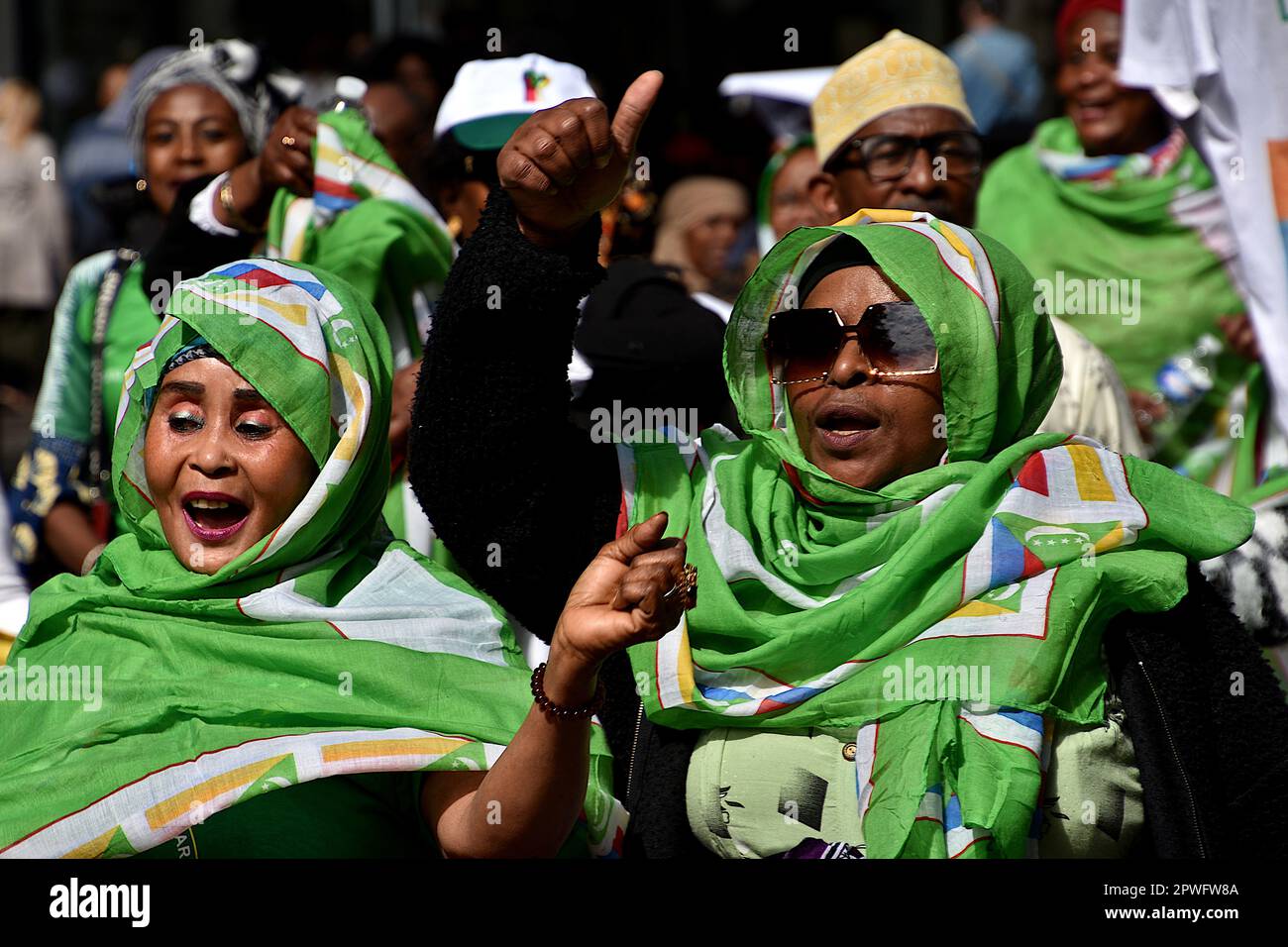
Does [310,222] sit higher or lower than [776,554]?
higher

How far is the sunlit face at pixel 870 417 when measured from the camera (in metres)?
2.88

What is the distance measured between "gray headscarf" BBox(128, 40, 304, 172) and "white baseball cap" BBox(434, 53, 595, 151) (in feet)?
1.88

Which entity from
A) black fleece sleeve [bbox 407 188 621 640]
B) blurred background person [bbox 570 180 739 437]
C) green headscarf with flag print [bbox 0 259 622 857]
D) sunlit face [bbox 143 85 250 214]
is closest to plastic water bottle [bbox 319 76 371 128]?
sunlit face [bbox 143 85 250 214]

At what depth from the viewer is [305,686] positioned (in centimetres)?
269

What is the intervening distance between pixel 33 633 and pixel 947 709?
145 cm

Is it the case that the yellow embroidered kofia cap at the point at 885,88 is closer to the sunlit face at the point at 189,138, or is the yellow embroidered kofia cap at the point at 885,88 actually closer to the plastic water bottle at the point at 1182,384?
the plastic water bottle at the point at 1182,384

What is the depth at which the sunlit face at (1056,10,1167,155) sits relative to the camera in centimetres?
535

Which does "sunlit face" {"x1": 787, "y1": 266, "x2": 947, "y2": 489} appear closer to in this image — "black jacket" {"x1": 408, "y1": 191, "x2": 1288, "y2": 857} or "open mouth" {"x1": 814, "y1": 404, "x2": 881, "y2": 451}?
"open mouth" {"x1": 814, "y1": 404, "x2": 881, "y2": 451}

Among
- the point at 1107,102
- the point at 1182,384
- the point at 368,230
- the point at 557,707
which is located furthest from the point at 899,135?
the point at 557,707

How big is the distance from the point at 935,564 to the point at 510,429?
69 cm

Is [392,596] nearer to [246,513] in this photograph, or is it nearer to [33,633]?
[246,513]

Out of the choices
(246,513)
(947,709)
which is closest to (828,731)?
(947,709)

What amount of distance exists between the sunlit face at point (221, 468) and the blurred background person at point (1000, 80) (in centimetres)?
485

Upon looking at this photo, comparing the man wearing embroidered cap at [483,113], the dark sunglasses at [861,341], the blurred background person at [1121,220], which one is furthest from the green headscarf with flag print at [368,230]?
the blurred background person at [1121,220]
